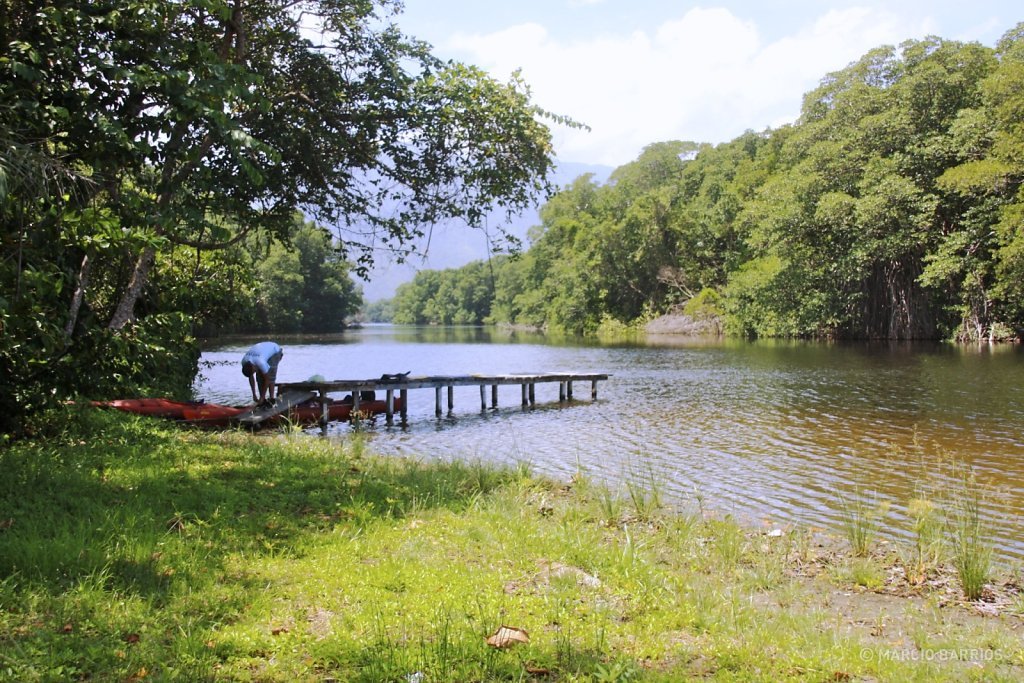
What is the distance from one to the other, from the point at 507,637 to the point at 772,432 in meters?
13.6

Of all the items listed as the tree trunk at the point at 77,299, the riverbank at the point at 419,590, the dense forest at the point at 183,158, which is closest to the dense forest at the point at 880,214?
the dense forest at the point at 183,158

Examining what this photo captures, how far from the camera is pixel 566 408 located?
22.5 m

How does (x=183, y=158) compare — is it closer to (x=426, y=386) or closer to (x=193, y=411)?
(x=193, y=411)

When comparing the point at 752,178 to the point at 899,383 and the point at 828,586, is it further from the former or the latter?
the point at 828,586

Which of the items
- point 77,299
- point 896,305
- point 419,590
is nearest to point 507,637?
point 419,590

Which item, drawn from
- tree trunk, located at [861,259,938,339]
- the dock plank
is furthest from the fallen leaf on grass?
tree trunk, located at [861,259,938,339]

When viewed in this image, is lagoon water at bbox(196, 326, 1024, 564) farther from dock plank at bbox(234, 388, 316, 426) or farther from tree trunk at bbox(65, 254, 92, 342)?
tree trunk at bbox(65, 254, 92, 342)

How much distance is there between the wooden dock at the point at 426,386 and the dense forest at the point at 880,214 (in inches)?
166

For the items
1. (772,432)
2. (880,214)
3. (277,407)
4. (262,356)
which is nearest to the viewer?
(277,407)

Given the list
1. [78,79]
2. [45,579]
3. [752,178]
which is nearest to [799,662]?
[45,579]

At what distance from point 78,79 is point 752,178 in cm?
6668

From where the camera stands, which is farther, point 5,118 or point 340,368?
point 340,368

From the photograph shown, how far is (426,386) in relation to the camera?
21.4m

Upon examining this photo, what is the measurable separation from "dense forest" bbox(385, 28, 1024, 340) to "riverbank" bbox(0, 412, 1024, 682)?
16614mm
